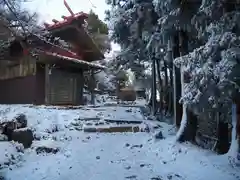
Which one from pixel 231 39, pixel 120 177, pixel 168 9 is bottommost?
pixel 120 177

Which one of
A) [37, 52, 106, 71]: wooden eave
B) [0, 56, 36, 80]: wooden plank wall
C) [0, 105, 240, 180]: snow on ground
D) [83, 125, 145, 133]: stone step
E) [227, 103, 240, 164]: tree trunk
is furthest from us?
[0, 56, 36, 80]: wooden plank wall

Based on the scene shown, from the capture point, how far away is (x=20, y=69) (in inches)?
724

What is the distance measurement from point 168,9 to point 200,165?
11.0ft

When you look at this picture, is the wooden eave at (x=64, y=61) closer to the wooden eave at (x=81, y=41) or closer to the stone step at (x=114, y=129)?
the wooden eave at (x=81, y=41)

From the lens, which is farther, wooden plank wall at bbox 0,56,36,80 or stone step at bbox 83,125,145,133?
wooden plank wall at bbox 0,56,36,80

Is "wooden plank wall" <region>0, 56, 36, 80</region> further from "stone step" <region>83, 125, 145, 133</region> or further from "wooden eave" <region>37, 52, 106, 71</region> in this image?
"stone step" <region>83, 125, 145, 133</region>

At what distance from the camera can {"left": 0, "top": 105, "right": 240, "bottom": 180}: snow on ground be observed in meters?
5.27

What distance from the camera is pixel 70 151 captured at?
23.0 ft

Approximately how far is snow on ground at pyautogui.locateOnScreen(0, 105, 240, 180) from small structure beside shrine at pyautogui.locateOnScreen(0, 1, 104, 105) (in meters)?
9.02

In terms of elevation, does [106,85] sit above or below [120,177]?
above

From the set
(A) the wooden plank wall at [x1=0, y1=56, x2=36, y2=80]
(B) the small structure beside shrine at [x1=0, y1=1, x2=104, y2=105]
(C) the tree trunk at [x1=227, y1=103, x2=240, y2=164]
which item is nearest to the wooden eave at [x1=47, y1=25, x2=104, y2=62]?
(B) the small structure beside shrine at [x1=0, y1=1, x2=104, y2=105]

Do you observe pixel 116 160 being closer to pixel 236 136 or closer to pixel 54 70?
pixel 236 136

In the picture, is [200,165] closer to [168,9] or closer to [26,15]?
[168,9]

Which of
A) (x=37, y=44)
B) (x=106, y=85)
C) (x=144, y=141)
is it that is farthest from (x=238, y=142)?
(x=106, y=85)
